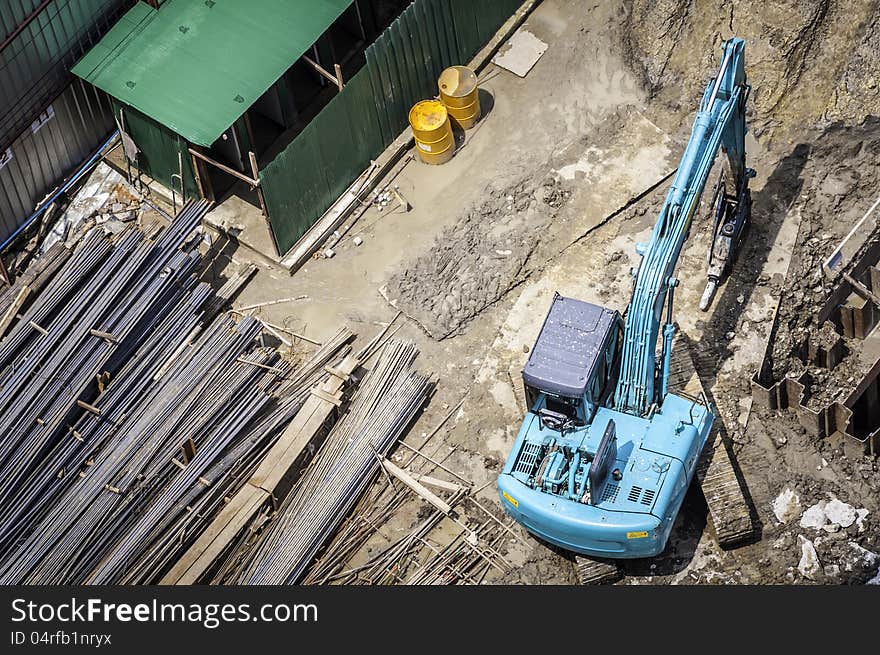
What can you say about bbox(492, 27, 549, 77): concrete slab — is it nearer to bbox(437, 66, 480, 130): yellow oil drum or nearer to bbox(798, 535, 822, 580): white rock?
bbox(437, 66, 480, 130): yellow oil drum

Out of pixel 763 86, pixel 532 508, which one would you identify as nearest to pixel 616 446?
pixel 532 508

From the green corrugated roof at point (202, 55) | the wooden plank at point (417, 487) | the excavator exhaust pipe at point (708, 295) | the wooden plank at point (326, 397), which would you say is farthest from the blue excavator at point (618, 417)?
the green corrugated roof at point (202, 55)

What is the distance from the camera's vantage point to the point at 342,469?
32.6m

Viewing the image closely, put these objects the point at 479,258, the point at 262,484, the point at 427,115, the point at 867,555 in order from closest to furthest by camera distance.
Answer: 1. the point at 867,555
2. the point at 262,484
3. the point at 479,258
4. the point at 427,115

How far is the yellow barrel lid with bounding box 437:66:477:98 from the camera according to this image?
37.6 metres

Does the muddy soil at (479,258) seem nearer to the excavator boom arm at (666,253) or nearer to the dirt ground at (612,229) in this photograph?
the dirt ground at (612,229)

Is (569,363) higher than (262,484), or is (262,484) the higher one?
(569,363)

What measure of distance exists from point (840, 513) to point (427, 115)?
13.6 metres

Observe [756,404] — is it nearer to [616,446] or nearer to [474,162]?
[616,446]

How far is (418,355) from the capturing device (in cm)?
3466

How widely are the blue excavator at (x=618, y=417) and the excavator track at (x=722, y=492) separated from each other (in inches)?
Answer: 21.6

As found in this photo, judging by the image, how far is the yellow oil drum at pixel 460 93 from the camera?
37.6 m

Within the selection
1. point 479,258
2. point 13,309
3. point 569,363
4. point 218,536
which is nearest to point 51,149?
point 13,309

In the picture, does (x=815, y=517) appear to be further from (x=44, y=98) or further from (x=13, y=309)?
(x=44, y=98)
